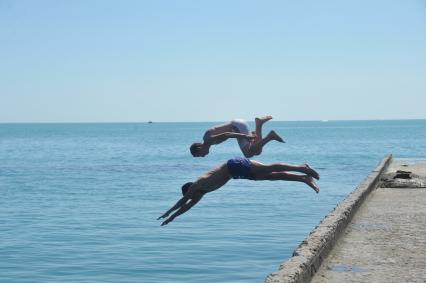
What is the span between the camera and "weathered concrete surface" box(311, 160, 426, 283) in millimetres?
9047

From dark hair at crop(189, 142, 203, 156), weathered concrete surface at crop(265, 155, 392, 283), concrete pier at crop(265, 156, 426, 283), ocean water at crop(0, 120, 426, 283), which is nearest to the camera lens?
weathered concrete surface at crop(265, 155, 392, 283)

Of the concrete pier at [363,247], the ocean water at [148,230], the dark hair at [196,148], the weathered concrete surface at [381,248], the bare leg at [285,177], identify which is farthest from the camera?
the ocean water at [148,230]

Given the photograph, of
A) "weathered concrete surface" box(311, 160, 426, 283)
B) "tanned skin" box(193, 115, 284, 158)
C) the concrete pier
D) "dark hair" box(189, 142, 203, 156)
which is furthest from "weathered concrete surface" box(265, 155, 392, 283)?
"dark hair" box(189, 142, 203, 156)

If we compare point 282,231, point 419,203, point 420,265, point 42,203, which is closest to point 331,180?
point 42,203

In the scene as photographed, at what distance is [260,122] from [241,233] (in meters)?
12.6

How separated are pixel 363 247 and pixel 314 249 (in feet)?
5.74

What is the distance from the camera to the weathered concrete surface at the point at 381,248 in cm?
905

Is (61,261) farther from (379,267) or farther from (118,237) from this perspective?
(379,267)

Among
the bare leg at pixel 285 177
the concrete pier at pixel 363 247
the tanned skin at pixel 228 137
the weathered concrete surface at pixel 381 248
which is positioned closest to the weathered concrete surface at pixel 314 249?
the concrete pier at pixel 363 247

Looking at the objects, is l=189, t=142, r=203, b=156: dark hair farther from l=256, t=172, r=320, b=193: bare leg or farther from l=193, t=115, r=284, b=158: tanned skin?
l=256, t=172, r=320, b=193: bare leg

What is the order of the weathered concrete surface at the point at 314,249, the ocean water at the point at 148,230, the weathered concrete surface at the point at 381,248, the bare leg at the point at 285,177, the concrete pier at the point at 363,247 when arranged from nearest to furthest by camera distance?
the weathered concrete surface at the point at 314,249 → the concrete pier at the point at 363,247 → the weathered concrete surface at the point at 381,248 → the bare leg at the point at 285,177 → the ocean water at the point at 148,230

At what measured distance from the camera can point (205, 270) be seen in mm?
16984

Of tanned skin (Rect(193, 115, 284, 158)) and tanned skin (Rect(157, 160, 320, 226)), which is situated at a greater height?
tanned skin (Rect(193, 115, 284, 158))

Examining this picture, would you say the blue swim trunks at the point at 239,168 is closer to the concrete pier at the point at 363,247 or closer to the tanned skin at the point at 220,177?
the tanned skin at the point at 220,177
